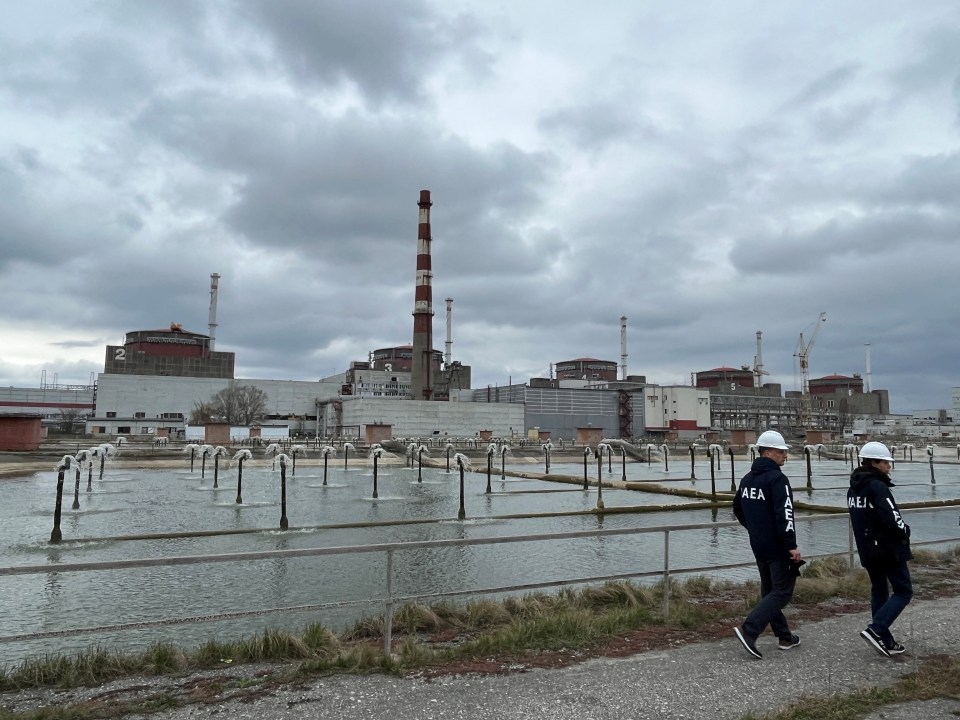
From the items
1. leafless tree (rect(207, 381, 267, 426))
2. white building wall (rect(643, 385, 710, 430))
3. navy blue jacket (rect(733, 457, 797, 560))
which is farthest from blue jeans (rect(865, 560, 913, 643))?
white building wall (rect(643, 385, 710, 430))

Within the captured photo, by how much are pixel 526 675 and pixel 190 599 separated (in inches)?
383

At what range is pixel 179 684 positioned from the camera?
6.15 meters

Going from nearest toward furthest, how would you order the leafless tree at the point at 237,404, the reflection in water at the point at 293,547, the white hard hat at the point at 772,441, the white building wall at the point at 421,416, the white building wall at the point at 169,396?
the white hard hat at the point at 772,441 → the reflection in water at the point at 293,547 → the white building wall at the point at 421,416 → the white building wall at the point at 169,396 → the leafless tree at the point at 237,404

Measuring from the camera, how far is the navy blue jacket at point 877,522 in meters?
6.57

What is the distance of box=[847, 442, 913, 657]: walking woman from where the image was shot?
6531 millimetres

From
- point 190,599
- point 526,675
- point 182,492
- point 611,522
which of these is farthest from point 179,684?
point 182,492

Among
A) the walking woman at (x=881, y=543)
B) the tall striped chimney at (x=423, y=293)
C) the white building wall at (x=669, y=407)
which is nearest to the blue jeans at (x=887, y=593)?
the walking woman at (x=881, y=543)

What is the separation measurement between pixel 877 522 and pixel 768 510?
112 centimetres

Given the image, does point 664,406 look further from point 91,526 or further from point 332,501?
point 91,526

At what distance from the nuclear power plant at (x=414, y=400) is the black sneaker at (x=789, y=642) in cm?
7222

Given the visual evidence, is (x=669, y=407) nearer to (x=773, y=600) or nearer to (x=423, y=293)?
(x=423, y=293)

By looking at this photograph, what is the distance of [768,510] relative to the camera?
6.65m

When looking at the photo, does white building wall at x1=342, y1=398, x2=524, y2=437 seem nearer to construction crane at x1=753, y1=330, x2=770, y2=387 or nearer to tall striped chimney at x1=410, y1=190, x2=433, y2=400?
tall striped chimney at x1=410, y1=190, x2=433, y2=400

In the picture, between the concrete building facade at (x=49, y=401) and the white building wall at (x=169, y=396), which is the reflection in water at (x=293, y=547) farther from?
the concrete building facade at (x=49, y=401)
